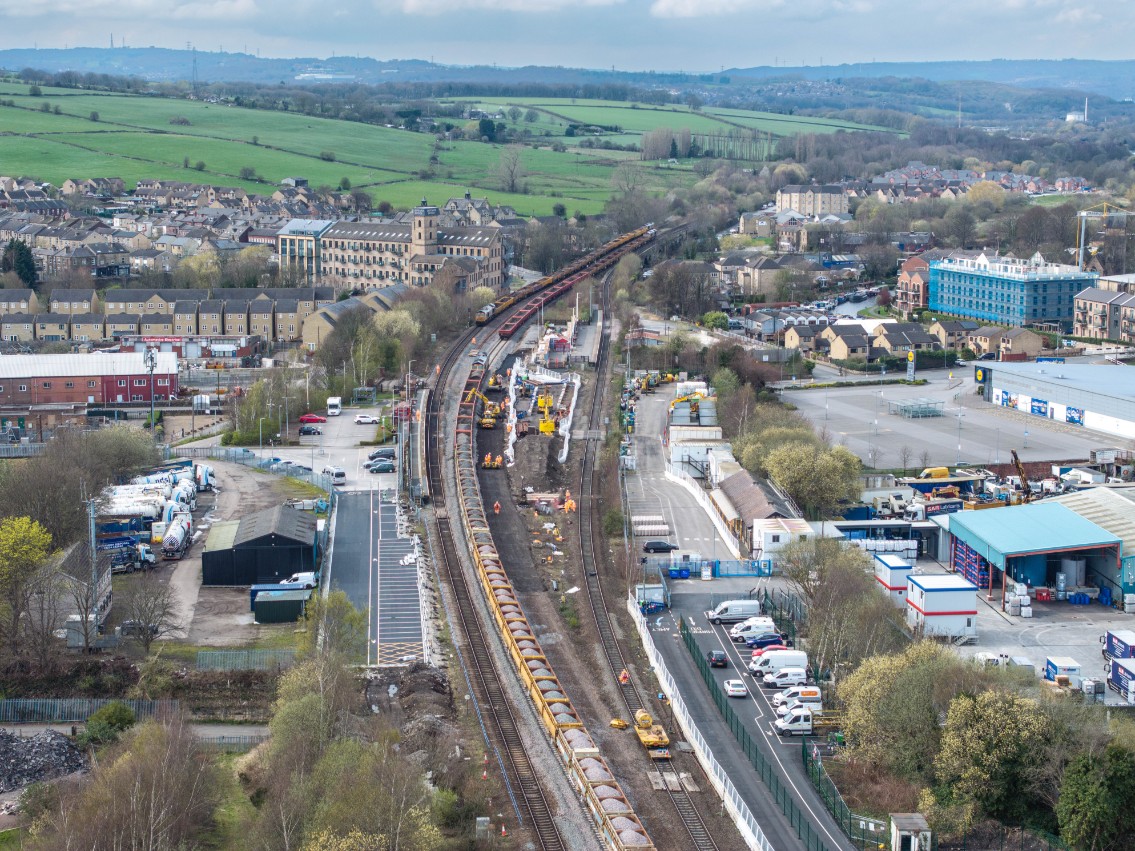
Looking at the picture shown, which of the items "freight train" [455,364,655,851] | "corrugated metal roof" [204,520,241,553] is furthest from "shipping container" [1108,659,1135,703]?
"corrugated metal roof" [204,520,241,553]

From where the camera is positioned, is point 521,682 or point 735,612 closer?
point 521,682

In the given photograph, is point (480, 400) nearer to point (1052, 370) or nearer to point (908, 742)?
point (1052, 370)

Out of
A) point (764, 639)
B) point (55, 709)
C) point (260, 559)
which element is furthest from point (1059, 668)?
point (55, 709)

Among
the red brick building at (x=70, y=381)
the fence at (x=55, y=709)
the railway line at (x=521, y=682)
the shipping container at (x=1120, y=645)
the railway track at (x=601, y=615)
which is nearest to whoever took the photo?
the railway line at (x=521, y=682)

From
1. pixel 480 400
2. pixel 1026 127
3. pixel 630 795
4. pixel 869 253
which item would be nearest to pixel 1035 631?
pixel 630 795

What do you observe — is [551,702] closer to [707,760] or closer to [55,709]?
[707,760]

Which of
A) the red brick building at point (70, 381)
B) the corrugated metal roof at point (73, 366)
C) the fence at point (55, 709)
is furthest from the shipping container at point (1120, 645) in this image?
the corrugated metal roof at point (73, 366)

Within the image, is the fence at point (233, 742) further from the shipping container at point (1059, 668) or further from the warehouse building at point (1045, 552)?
the warehouse building at point (1045, 552)
